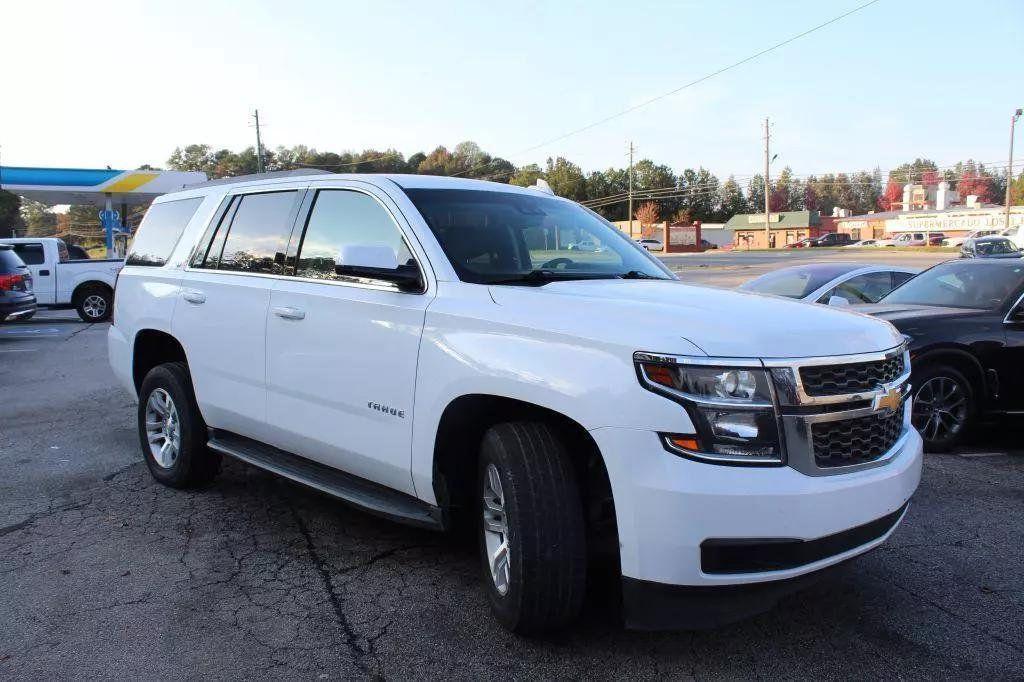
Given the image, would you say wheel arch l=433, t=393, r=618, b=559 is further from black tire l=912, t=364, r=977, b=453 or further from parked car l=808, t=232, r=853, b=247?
parked car l=808, t=232, r=853, b=247

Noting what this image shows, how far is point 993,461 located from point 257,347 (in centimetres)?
544

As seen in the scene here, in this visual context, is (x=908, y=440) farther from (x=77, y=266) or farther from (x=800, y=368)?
(x=77, y=266)

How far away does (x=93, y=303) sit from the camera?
18.8 metres

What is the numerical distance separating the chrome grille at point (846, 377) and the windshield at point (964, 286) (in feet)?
14.1

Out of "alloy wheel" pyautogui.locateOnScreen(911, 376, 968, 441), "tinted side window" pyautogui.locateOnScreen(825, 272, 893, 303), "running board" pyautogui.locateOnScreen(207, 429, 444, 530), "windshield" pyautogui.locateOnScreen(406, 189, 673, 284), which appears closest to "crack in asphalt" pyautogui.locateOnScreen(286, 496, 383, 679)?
"running board" pyautogui.locateOnScreen(207, 429, 444, 530)

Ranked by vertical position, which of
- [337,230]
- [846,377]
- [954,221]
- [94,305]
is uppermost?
[954,221]

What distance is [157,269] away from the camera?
A: 5586 mm

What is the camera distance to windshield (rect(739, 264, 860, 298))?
974 cm

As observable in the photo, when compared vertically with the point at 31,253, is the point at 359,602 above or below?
below

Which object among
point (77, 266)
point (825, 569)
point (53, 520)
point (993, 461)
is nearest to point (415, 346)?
point (825, 569)

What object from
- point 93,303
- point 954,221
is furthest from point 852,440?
point 954,221

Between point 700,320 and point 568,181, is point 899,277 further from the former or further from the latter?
point 568,181

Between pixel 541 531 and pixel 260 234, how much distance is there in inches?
108

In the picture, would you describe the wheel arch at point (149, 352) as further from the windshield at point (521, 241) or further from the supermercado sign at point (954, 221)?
the supermercado sign at point (954, 221)
